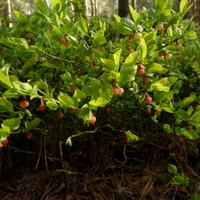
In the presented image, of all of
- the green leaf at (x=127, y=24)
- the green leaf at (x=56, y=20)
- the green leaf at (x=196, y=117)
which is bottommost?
the green leaf at (x=196, y=117)

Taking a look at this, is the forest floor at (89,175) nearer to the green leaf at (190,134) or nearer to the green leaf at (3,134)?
the green leaf at (190,134)

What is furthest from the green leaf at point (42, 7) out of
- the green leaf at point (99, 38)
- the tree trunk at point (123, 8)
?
the tree trunk at point (123, 8)

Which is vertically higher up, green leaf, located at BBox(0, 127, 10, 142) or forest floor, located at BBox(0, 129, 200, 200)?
green leaf, located at BBox(0, 127, 10, 142)

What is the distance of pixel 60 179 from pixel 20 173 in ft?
0.86

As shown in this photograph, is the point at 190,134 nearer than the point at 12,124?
No

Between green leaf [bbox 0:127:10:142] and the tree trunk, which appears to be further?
the tree trunk

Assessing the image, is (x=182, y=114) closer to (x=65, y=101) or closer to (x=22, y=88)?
(x=65, y=101)

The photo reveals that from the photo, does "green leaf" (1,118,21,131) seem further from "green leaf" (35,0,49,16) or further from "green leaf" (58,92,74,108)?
"green leaf" (35,0,49,16)

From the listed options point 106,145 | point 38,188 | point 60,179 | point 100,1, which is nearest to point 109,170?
point 106,145

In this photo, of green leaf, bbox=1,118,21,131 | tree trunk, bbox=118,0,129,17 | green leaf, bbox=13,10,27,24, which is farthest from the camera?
tree trunk, bbox=118,0,129,17

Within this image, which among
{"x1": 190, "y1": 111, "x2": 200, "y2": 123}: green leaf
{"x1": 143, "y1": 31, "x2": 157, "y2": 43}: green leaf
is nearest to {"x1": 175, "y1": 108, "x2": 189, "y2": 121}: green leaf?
{"x1": 190, "y1": 111, "x2": 200, "y2": 123}: green leaf

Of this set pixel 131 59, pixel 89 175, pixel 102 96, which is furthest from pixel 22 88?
pixel 89 175

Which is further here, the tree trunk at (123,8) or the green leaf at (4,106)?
the tree trunk at (123,8)

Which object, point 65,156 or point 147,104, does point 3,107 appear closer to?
point 147,104
